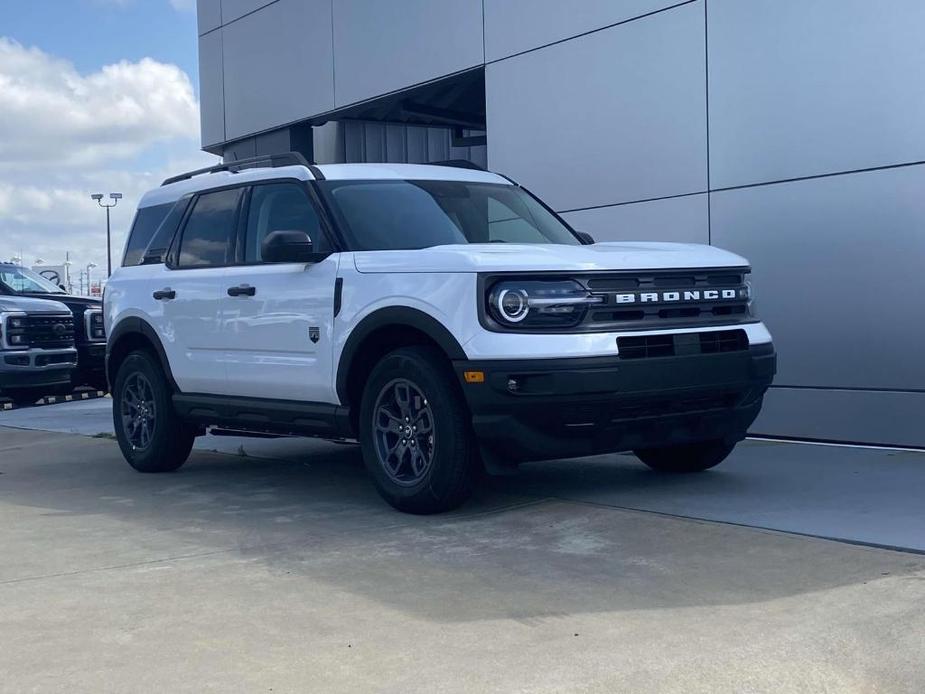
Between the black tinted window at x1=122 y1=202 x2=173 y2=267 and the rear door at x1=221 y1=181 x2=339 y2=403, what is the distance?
132 cm

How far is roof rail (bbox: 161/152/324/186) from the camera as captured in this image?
7350 mm

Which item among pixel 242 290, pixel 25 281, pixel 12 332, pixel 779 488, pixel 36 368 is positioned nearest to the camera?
pixel 779 488

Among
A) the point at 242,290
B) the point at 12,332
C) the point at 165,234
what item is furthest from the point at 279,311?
the point at 12,332

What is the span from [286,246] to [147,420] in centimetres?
240

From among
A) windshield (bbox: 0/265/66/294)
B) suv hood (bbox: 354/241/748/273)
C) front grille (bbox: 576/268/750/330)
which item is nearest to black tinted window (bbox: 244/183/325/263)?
suv hood (bbox: 354/241/748/273)

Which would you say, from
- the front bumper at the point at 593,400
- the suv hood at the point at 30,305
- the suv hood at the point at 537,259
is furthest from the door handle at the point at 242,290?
the suv hood at the point at 30,305

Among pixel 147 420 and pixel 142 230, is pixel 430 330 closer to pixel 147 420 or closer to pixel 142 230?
pixel 147 420

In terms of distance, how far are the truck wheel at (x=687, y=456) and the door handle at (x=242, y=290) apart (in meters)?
2.48

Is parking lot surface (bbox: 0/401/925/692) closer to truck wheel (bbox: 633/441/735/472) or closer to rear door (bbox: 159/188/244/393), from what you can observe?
truck wheel (bbox: 633/441/735/472)

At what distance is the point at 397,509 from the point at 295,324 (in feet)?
4.21

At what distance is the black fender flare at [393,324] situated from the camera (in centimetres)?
598

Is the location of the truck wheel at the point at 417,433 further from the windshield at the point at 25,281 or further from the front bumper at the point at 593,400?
the windshield at the point at 25,281

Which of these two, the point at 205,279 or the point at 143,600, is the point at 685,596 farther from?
the point at 205,279

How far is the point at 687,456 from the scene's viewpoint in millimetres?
7383
